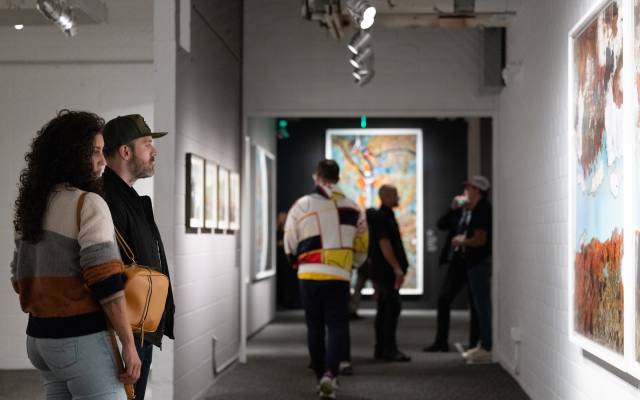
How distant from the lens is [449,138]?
14422 mm

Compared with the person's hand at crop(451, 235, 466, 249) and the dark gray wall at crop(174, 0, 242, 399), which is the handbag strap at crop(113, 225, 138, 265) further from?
the person's hand at crop(451, 235, 466, 249)

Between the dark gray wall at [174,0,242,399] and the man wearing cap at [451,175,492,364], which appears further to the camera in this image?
the man wearing cap at [451,175,492,364]

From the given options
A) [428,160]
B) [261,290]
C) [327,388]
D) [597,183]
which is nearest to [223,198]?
[327,388]

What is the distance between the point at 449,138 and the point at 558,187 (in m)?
9.15

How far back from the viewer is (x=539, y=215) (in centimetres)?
605

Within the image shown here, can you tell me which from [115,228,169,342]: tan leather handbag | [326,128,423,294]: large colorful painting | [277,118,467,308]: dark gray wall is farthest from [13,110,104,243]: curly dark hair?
[326,128,423,294]: large colorful painting

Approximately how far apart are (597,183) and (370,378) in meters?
3.59

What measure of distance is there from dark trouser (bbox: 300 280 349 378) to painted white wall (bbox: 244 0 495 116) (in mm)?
2554

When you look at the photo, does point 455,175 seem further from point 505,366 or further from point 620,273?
point 620,273

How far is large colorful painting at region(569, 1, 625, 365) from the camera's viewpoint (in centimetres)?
376

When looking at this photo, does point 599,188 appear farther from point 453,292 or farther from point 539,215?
point 453,292

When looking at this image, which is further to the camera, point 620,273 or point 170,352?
point 170,352

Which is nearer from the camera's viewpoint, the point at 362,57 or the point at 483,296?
the point at 362,57

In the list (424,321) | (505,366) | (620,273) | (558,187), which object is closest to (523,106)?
(558,187)
